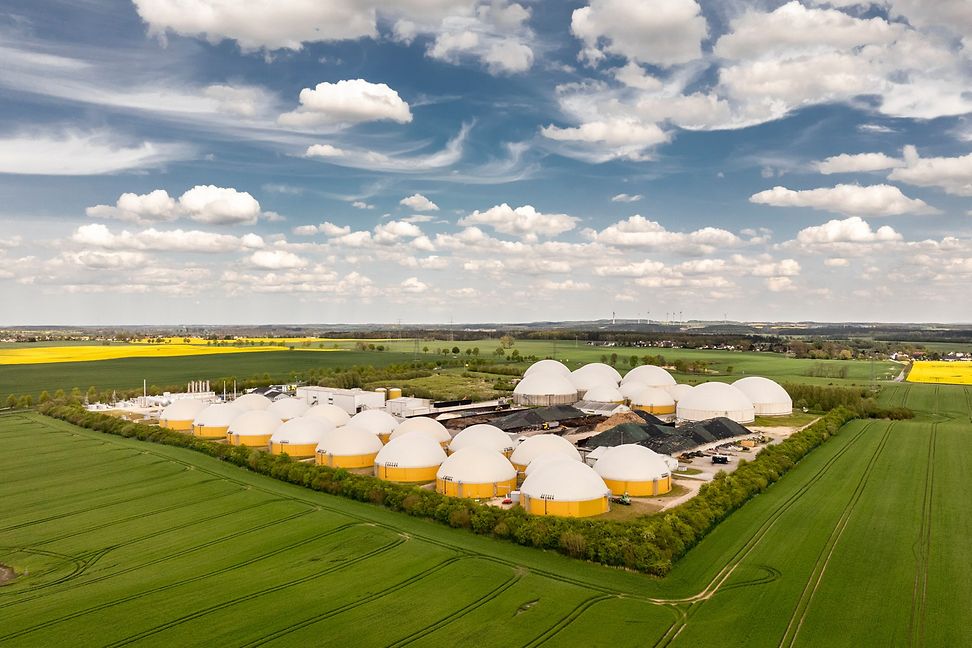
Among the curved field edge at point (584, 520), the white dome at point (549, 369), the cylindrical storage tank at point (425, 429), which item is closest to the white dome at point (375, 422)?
the cylindrical storage tank at point (425, 429)

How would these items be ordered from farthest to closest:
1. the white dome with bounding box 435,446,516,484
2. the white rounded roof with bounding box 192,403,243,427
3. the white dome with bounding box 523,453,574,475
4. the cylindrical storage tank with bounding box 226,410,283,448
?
the white rounded roof with bounding box 192,403,243,427 → the cylindrical storage tank with bounding box 226,410,283,448 → the white dome with bounding box 435,446,516,484 → the white dome with bounding box 523,453,574,475

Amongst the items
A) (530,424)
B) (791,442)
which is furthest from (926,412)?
(530,424)

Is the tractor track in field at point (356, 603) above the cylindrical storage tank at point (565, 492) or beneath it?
beneath

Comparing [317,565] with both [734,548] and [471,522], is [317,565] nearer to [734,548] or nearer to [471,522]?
[471,522]

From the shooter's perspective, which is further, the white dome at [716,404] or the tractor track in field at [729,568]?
the white dome at [716,404]

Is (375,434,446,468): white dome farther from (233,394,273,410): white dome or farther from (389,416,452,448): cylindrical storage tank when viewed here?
(233,394,273,410): white dome

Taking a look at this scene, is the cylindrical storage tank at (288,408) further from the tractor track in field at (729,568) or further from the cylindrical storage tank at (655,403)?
the tractor track in field at (729,568)

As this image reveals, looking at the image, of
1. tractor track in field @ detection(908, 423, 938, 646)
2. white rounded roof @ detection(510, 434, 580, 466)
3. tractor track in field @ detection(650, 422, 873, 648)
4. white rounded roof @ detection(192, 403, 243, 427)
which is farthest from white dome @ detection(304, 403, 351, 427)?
tractor track in field @ detection(908, 423, 938, 646)
